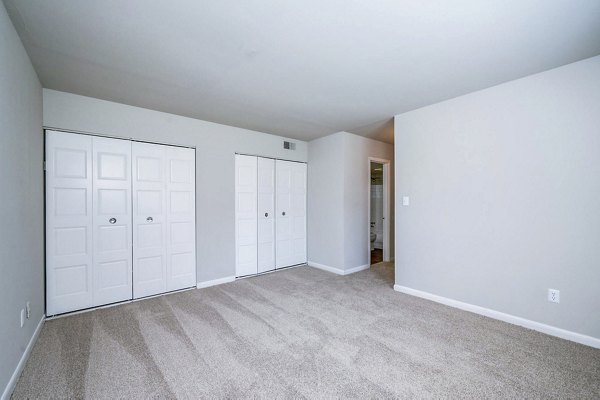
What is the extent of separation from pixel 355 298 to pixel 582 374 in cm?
194

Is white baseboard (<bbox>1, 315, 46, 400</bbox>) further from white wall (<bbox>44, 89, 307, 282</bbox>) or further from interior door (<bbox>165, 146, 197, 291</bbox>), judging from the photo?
white wall (<bbox>44, 89, 307, 282</bbox>)

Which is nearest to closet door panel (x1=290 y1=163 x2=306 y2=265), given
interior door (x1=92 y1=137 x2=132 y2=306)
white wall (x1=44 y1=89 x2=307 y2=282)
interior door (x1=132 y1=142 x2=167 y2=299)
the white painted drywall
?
the white painted drywall

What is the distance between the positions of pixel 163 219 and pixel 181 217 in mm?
229

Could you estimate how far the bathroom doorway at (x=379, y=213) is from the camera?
5.06m

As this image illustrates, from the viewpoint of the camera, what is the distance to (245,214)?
13.7ft

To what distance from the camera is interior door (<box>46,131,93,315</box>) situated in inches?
107

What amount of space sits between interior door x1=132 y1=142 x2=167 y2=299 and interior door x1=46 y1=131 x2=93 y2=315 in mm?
453

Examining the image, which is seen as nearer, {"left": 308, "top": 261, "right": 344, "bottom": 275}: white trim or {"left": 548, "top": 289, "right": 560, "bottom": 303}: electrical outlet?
{"left": 548, "top": 289, "right": 560, "bottom": 303}: electrical outlet

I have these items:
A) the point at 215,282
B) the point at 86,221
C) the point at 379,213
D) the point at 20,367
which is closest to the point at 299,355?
the point at 20,367

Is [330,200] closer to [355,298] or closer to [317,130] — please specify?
[317,130]

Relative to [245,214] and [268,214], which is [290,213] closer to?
[268,214]

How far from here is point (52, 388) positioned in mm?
1677

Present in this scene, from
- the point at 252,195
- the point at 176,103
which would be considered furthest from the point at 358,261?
A: the point at 176,103

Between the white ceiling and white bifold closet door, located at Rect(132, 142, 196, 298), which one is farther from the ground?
the white ceiling
